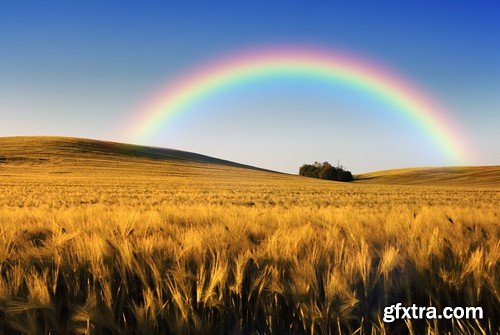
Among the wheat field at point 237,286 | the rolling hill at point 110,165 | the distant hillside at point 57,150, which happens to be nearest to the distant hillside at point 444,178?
the rolling hill at point 110,165

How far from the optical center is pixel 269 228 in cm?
374

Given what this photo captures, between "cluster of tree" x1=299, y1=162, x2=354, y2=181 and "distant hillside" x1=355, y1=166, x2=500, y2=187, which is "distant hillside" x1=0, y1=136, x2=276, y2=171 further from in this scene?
"distant hillside" x1=355, y1=166, x2=500, y2=187

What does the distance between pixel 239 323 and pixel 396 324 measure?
30.1 inches

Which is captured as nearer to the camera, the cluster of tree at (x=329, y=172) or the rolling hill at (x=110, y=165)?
the rolling hill at (x=110, y=165)

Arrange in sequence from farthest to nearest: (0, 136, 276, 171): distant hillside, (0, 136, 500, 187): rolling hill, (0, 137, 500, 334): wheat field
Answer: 1. (0, 136, 276, 171): distant hillside
2. (0, 136, 500, 187): rolling hill
3. (0, 137, 500, 334): wheat field

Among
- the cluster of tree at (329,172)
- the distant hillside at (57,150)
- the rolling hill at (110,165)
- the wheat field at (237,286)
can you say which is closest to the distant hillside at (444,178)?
the rolling hill at (110,165)

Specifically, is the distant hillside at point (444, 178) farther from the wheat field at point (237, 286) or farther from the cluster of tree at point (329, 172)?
the wheat field at point (237, 286)

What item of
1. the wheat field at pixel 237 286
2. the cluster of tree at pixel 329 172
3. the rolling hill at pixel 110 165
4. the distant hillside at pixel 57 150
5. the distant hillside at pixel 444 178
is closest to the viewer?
the wheat field at pixel 237 286

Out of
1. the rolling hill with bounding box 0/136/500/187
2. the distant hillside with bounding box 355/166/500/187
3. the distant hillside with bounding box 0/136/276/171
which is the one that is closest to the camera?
the rolling hill with bounding box 0/136/500/187

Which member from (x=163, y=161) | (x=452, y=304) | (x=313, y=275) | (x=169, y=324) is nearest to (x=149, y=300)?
(x=169, y=324)

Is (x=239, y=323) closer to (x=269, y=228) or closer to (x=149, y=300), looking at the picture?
(x=149, y=300)

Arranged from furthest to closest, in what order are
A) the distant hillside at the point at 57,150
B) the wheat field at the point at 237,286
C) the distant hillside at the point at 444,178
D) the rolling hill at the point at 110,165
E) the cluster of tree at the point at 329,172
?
the cluster of tree at the point at 329,172, the distant hillside at the point at 444,178, the distant hillside at the point at 57,150, the rolling hill at the point at 110,165, the wheat field at the point at 237,286

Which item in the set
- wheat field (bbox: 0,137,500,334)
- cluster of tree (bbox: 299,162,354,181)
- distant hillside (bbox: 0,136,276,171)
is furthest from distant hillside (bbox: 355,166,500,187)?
wheat field (bbox: 0,137,500,334)

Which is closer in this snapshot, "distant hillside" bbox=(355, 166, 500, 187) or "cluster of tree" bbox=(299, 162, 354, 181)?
"distant hillside" bbox=(355, 166, 500, 187)
